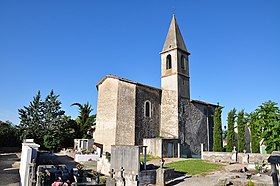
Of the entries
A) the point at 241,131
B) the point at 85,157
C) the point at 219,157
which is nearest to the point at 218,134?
the point at 241,131

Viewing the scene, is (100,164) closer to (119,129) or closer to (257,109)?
(119,129)

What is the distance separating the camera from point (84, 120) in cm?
3647

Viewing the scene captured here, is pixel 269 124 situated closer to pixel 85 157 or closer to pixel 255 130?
pixel 255 130

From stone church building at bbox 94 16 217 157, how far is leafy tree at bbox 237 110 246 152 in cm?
503

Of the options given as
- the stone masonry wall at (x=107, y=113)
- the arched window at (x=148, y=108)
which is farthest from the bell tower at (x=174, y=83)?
the stone masonry wall at (x=107, y=113)

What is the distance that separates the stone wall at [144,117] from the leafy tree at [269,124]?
11.8 meters

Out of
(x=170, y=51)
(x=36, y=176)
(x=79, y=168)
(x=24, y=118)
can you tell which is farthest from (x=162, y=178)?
(x=24, y=118)

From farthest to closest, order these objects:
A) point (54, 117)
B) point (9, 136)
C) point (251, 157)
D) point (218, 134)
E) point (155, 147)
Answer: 1. point (54, 117)
2. point (9, 136)
3. point (218, 134)
4. point (155, 147)
5. point (251, 157)

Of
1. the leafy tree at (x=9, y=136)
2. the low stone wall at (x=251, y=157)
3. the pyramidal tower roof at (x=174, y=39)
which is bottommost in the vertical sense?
the low stone wall at (x=251, y=157)

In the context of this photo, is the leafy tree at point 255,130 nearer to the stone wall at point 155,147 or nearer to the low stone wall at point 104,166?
the stone wall at point 155,147

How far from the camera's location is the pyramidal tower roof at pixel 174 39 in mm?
32156

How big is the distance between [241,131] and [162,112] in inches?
426

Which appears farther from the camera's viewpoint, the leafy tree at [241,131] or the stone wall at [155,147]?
the leafy tree at [241,131]

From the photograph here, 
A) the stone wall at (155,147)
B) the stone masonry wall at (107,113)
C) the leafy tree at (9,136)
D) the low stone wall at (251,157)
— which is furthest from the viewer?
the leafy tree at (9,136)
